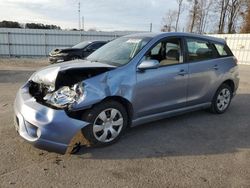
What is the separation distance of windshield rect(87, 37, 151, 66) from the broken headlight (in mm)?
849

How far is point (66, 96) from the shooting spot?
3.59 meters

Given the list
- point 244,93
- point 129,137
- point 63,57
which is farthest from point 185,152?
point 63,57

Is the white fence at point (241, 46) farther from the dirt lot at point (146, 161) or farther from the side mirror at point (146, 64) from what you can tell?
the side mirror at point (146, 64)

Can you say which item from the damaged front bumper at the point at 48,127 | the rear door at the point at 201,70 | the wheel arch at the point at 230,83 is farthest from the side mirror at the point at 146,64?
the wheel arch at the point at 230,83

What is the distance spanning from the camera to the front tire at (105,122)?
12.1 feet

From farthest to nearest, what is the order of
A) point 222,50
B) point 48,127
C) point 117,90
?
point 222,50 < point 117,90 < point 48,127

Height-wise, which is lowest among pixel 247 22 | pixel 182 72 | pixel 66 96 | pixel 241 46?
pixel 66 96

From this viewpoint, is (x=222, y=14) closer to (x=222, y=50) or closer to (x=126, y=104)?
(x=222, y=50)

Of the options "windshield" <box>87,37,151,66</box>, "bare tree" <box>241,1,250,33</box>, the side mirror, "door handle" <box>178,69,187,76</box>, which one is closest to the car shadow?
"door handle" <box>178,69,187,76</box>

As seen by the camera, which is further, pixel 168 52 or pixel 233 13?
pixel 233 13

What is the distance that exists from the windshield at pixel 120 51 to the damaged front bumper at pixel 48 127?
1.25 meters

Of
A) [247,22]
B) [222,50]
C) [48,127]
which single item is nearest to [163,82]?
[48,127]

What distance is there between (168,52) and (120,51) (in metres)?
0.89

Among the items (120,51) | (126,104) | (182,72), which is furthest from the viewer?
(182,72)
